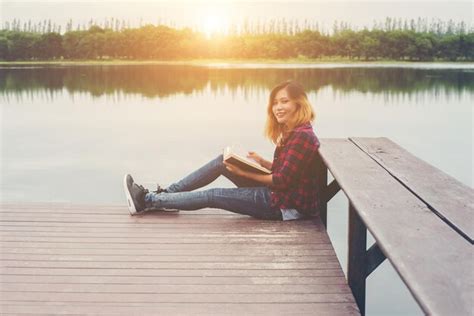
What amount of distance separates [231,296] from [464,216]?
103cm

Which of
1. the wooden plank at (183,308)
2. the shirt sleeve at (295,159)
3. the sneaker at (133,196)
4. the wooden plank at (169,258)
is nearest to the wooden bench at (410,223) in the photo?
the shirt sleeve at (295,159)

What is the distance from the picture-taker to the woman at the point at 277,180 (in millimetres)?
3910

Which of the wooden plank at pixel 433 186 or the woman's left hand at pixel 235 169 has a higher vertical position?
the wooden plank at pixel 433 186

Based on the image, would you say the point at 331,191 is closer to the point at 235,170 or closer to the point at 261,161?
the point at 261,161

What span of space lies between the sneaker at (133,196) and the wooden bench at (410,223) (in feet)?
3.83

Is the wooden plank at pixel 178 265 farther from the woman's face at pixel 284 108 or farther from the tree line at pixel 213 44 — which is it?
the tree line at pixel 213 44

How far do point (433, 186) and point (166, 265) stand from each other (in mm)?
1338

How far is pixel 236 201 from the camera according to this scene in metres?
4.17

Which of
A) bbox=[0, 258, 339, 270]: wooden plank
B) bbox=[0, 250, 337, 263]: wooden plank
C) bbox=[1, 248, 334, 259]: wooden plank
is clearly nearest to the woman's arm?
bbox=[1, 248, 334, 259]: wooden plank

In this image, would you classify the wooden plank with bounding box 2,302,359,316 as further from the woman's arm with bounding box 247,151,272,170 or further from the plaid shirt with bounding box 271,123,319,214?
the woman's arm with bounding box 247,151,272,170

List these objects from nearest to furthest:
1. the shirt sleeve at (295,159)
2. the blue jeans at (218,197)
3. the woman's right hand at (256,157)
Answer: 1. the shirt sleeve at (295,159)
2. the blue jeans at (218,197)
3. the woman's right hand at (256,157)

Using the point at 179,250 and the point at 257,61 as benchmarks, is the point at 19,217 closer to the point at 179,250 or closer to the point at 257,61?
the point at 179,250

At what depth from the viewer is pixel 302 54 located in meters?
69.0

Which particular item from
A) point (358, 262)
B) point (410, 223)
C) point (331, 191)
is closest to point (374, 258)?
point (358, 262)
